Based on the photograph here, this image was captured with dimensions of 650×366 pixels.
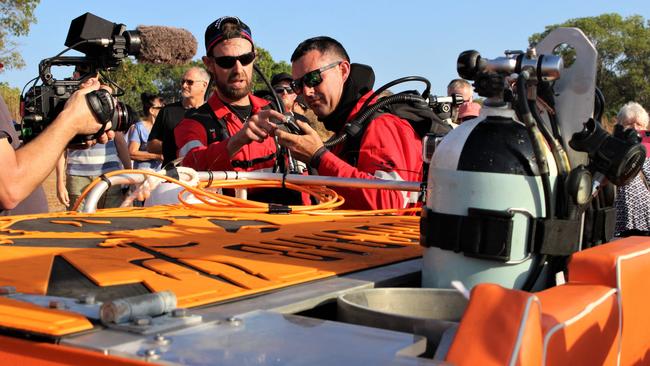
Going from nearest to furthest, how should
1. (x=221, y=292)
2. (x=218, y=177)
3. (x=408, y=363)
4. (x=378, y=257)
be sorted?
(x=408, y=363), (x=221, y=292), (x=378, y=257), (x=218, y=177)

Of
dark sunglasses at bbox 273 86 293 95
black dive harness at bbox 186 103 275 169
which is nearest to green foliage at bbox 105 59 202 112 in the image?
dark sunglasses at bbox 273 86 293 95

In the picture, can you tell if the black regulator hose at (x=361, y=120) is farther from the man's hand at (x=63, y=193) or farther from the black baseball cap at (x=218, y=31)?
the man's hand at (x=63, y=193)

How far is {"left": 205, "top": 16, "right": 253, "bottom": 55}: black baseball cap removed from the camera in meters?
4.59

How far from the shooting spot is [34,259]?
175 centimetres

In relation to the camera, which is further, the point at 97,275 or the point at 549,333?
the point at 97,275

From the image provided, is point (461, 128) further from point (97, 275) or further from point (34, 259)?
point (34, 259)

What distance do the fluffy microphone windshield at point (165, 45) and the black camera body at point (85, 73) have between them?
0.66 m

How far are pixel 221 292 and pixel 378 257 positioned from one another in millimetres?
617

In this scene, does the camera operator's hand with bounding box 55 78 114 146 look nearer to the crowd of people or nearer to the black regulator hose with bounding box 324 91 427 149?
the crowd of people

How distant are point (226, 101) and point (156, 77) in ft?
228

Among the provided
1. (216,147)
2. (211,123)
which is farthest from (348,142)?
(211,123)

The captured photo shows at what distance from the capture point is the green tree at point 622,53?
185 feet

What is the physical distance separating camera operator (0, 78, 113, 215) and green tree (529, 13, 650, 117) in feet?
169

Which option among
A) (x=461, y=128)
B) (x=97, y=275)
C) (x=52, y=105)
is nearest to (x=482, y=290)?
(x=461, y=128)
